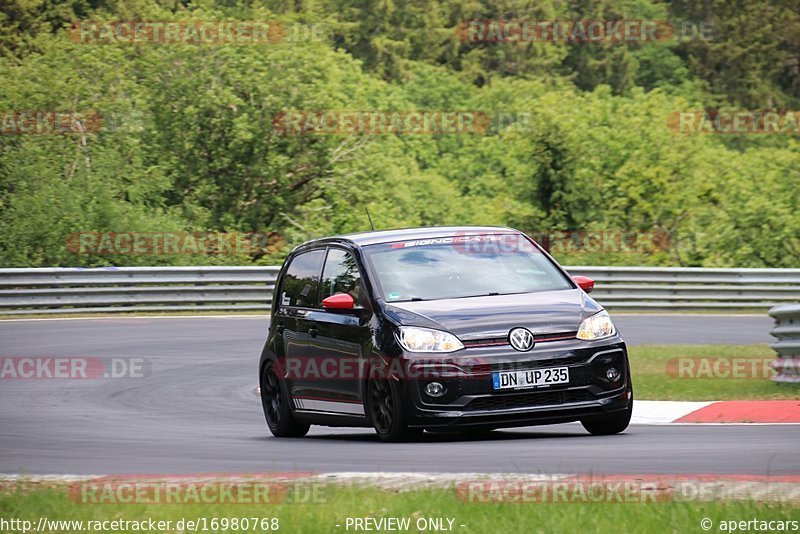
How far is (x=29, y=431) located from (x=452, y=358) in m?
4.07

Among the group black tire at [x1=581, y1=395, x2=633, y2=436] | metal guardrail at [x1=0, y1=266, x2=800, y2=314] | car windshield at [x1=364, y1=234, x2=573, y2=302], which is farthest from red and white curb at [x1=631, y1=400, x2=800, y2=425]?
metal guardrail at [x1=0, y1=266, x2=800, y2=314]

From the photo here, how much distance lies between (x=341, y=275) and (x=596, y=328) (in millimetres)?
2181

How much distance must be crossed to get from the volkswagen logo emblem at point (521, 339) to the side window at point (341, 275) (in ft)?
4.66

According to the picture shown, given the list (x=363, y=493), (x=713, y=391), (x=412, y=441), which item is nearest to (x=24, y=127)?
(x=713, y=391)

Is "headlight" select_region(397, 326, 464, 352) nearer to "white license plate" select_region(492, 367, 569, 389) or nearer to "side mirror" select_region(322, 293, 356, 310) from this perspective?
"white license plate" select_region(492, 367, 569, 389)

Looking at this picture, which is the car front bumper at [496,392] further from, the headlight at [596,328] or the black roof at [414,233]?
the black roof at [414,233]

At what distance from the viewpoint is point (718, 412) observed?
13203 mm

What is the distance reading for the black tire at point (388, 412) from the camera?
A: 1049 centimetres

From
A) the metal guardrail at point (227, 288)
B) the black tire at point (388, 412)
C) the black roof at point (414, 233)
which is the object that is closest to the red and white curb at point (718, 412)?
the black roof at point (414, 233)

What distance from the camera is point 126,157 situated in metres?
38.7

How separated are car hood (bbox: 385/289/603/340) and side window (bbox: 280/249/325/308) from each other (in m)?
1.50

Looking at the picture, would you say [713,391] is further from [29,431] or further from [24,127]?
[24,127]

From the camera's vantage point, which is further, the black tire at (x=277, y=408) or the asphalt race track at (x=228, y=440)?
the black tire at (x=277, y=408)

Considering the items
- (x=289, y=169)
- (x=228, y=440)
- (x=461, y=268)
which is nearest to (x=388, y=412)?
(x=461, y=268)
